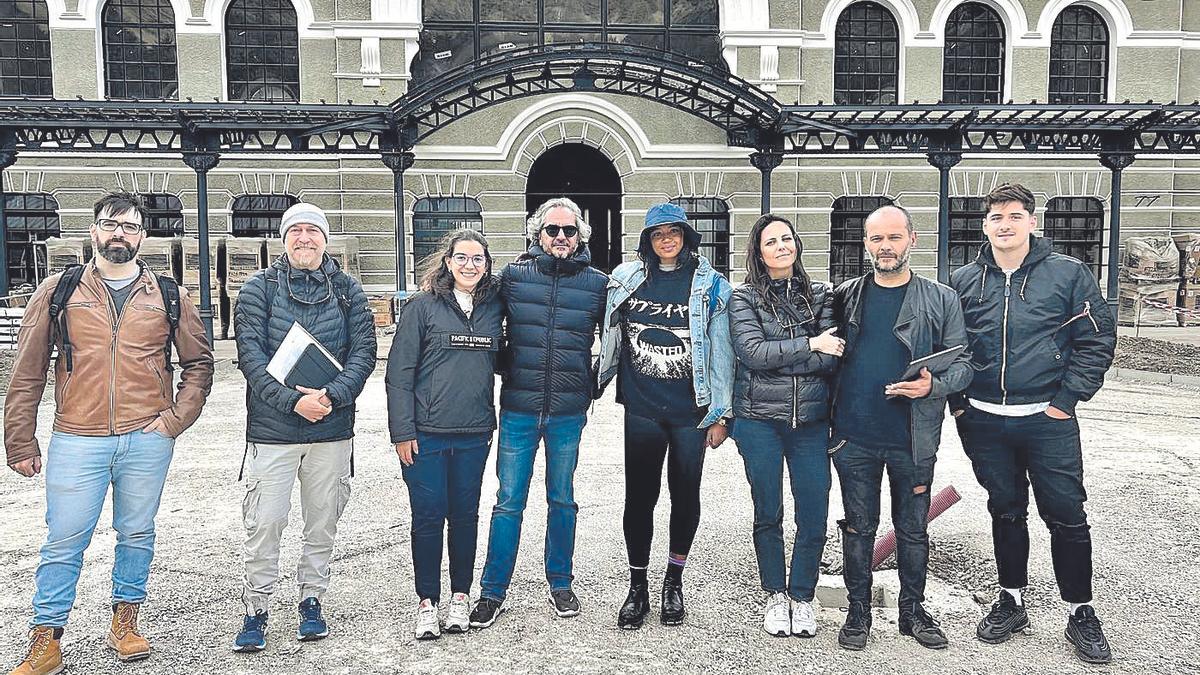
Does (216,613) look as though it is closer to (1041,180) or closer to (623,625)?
(623,625)

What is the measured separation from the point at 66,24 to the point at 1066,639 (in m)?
21.4

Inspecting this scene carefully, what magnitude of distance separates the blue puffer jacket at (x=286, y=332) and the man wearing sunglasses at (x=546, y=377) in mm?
764

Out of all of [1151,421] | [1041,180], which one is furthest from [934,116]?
[1151,421]

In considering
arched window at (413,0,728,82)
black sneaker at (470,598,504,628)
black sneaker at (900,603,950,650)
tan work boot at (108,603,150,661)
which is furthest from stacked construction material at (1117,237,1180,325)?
tan work boot at (108,603,150,661)

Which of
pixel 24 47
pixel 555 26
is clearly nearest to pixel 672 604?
pixel 555 26

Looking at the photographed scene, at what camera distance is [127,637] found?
424 centimetres

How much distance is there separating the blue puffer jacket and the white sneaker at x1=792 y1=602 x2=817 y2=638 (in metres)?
2.41

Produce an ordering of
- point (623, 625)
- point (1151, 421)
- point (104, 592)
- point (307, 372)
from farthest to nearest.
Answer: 1. point (1151, 421)
2. point (104, 592)
3. point (623, 625)
4. point (307, 372)

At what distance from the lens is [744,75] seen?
64.6 feet

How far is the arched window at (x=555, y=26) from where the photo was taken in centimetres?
1977

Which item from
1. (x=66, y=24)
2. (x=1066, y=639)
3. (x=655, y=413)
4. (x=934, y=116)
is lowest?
(x=1066, y=639)

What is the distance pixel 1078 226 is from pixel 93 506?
21.7m

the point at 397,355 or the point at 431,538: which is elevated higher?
the point at 397,355

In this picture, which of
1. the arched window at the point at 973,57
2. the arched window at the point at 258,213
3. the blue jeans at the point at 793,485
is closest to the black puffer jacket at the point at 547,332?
the blue jeans at the point at 793,485
